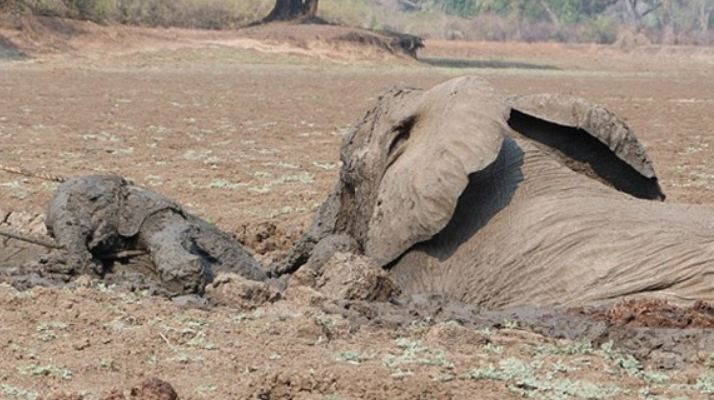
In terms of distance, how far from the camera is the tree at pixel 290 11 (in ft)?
173

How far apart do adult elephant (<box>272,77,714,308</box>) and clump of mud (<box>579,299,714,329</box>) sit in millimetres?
140

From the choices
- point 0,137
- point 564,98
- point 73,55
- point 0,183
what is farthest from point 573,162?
point 73,55

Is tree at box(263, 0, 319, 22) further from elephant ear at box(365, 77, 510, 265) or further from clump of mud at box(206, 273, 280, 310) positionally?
clump of mud at box(206, 273, 280, 310)

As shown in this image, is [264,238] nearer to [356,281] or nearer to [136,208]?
[136,208]

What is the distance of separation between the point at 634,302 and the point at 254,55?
3506 centimetres

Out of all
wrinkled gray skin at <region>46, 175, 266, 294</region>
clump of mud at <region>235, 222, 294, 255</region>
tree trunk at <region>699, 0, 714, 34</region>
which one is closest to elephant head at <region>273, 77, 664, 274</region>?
wrinkled gray skin at <region>46, 175, 266, 294</region>

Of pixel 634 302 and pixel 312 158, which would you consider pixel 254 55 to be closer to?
pixel 312 158

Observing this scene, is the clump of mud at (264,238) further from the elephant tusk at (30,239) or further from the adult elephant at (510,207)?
the elephant tusk at (30,239)

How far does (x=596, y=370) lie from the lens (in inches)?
206

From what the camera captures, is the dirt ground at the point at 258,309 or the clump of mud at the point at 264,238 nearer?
the dirt ground at the point at 258,309

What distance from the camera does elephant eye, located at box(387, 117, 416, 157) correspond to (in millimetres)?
6895

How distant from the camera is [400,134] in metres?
6.94

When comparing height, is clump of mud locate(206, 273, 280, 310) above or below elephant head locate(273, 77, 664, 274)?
below

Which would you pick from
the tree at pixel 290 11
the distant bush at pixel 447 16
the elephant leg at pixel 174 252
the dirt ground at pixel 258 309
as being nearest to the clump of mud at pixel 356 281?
the dirt ground at pixel 258 309
